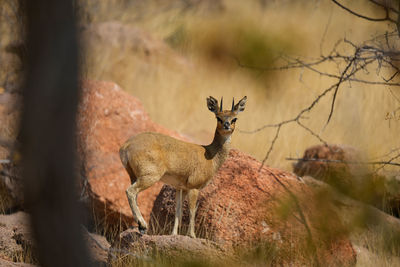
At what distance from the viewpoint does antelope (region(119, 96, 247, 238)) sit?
5793 mm

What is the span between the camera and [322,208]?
2885 mm

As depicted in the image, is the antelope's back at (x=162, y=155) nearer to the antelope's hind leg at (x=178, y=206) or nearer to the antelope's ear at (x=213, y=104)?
the antelope's hind leg at (x=178, y=206)

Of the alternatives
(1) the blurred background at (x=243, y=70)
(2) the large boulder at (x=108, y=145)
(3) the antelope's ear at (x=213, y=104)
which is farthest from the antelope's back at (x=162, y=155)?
(2) the large boulder at (x=108, y=145)

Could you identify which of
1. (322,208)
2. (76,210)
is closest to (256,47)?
(322,208)

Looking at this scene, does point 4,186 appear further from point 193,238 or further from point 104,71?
point 104,71

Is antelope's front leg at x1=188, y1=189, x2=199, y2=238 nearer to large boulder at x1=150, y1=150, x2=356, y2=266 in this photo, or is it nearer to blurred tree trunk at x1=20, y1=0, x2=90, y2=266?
large boulder at x1=150, y1=150, x2=356, y2=266

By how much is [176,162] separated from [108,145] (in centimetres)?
319

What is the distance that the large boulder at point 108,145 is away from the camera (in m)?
8.53

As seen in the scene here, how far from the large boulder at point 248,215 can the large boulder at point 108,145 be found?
170 centimetres

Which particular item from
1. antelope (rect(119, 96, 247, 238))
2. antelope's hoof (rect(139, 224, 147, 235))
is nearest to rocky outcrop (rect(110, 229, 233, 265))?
antelope's hoof (rect(139, 224, 147, 235))

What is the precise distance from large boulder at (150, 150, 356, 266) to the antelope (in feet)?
1.26

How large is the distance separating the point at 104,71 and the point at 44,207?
14067 mm

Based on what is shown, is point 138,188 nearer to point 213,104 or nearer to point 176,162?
point 176,162

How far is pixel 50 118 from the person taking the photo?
8.54 feet
